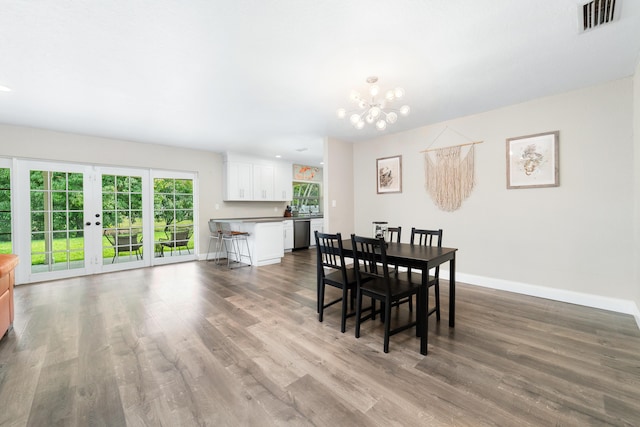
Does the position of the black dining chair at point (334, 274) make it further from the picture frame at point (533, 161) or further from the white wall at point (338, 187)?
the picture frame at point (533, 161)

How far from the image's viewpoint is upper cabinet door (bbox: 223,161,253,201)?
604cm

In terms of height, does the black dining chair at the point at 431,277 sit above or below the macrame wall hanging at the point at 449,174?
below

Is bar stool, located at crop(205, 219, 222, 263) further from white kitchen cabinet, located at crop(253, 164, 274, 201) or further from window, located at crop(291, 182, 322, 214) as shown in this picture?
window, located at crop(291, 182, 322, 214)

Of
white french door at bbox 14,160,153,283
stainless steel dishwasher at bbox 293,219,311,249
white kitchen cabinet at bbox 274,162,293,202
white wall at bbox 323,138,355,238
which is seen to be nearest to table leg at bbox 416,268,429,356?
white wall at bbox 323,138,355,238

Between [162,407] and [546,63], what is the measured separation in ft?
13.2

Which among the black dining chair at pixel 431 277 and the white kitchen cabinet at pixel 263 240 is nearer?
the black dining chair at pixel 431 277

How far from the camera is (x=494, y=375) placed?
1.79 metres

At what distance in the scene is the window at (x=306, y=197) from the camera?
7.90 m

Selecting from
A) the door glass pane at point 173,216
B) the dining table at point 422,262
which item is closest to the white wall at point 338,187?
the dining table at point 422,262

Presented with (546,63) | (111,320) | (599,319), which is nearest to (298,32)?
(546,63)

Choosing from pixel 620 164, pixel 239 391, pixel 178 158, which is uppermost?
pixel 178 158

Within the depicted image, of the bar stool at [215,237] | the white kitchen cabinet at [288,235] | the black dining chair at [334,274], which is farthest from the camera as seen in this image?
the white kitchen cabinet at [288,235]

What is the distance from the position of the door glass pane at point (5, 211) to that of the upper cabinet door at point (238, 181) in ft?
10.8

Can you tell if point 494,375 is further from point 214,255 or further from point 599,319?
point 214,255
